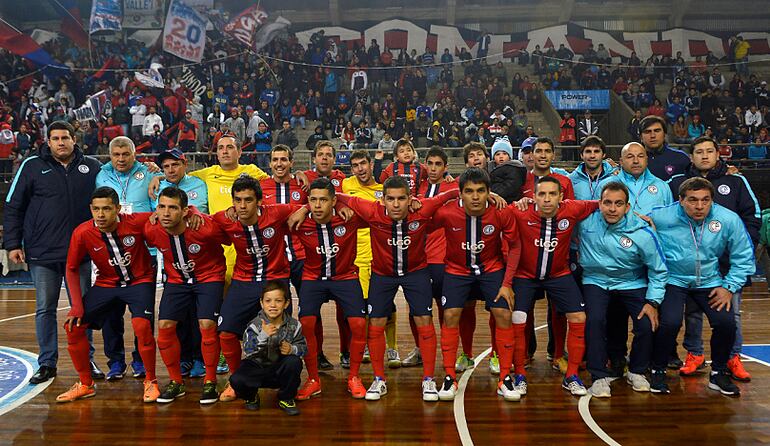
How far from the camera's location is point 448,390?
4793mm

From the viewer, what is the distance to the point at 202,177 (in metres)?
5.95

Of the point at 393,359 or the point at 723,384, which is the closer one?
the point at 723,384

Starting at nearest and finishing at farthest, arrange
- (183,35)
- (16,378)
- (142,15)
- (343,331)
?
(16,378)
(343,331)
(183,35)
(142,15)

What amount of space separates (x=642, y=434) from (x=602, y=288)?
1.27 metres

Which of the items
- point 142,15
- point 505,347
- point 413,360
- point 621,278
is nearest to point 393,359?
point 413,360

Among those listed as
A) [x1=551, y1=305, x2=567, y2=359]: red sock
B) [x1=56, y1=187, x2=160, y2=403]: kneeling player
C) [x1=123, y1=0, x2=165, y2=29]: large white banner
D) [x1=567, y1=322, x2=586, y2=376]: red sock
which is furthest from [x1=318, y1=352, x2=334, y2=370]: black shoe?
[x1=123, y1=0, x2=165, y2=29]: large white banner

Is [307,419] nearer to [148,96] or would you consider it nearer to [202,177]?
[202,177]

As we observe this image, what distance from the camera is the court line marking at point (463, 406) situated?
3.97 m

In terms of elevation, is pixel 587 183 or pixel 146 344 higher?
pixel 587 183

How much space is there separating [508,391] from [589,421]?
26.2 inches

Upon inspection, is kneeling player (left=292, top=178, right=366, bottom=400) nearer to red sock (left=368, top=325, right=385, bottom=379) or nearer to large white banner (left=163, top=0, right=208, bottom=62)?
red sock (left=368, top=325, right=385, bottom=379)

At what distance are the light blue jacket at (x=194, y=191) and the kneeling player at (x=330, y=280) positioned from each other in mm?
1191

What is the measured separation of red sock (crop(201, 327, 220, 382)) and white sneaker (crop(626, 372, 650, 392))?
3.19m

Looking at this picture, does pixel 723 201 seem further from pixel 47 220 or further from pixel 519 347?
pixel 47 220
